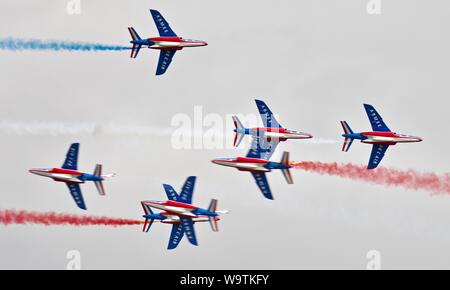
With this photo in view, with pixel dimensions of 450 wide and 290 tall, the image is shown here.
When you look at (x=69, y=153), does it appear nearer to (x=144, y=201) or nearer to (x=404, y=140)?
(x=144, y=201)

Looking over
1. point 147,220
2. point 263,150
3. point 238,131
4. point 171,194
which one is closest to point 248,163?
point 263,150

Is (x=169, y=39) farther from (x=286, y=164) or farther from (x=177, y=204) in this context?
(x=286, y=164)

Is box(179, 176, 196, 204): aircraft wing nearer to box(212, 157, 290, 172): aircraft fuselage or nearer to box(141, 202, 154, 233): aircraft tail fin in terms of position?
box(212, 157, 290, 172): aircraft fuselage

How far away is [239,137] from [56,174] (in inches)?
612

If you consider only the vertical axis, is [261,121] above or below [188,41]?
below

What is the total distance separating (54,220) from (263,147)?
730 inches

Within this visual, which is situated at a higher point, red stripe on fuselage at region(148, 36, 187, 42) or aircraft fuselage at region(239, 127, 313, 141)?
red stripe on fuselage at region(148, 36, 187, 42)

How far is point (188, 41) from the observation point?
83.8 metres

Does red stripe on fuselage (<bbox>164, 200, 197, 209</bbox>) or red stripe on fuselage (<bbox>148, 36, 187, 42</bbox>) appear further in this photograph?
red stripe on fuselage (<bbox>148, 36, 187, 42</bbox>)

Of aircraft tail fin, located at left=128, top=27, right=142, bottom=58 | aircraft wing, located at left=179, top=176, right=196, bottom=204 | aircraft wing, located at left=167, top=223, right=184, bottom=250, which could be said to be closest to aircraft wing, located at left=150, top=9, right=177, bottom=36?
aircraft tail fin, located at left=128, top=27, right=142, bottom=58

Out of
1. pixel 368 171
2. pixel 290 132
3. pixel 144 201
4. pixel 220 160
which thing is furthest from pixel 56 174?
pixel 368 171

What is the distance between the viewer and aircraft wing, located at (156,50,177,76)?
85.0 m

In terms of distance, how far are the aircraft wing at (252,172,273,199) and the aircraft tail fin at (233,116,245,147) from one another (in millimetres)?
3057

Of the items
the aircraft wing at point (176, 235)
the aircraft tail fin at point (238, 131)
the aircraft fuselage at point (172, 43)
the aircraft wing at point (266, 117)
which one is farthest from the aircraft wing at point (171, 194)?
the aircraft fuselage at point (172, 43)
